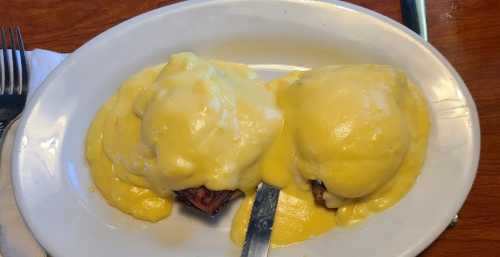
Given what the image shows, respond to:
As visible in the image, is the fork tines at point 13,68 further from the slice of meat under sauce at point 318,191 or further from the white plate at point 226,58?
the slice of meat under sauce at point 318,191

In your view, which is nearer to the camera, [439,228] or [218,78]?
[439,228]

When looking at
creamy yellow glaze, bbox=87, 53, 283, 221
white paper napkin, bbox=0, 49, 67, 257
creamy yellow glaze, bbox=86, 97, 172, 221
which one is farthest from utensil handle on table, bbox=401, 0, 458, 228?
white paper napkin, bbox=0, 49, 67, 257

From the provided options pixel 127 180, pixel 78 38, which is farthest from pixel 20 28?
pixel 127 180

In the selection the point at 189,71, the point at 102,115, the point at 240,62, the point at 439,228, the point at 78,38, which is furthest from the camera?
the point at 78,38

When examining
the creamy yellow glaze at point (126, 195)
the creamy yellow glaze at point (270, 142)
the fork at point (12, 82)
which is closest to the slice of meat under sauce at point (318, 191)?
the creamy yellow glaze at point (270, 142)

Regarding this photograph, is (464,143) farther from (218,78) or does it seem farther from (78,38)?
(78,38)

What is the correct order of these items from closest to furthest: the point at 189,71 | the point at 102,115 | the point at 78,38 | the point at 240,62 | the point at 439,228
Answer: the point at 439,228
the point at 189,71
the point at 102,115
the point at 240,62
the point at 78,38

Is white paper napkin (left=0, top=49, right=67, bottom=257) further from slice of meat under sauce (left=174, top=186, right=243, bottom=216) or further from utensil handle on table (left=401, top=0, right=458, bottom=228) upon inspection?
utensil handle on table (left=401, top=0, right=458, bottom=228)
